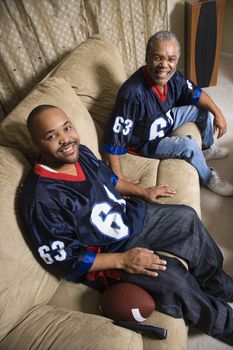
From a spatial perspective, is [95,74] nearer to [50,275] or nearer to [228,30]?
[50,275]

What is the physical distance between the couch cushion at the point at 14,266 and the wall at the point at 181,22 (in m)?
2.13

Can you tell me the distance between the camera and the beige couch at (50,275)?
0.87m

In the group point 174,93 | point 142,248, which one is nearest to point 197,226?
point 142,248

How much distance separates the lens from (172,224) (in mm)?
1217

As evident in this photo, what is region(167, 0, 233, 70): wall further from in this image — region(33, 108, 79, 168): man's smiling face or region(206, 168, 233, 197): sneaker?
region(33, 108, 79, 168): man's smiling face

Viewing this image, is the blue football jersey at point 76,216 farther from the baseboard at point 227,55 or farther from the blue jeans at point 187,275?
the baseboard at point 227,55

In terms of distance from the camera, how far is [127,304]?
94 cm

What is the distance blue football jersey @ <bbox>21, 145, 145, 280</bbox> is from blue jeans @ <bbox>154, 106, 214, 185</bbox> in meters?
0.44

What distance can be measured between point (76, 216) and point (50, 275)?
265 millimetres

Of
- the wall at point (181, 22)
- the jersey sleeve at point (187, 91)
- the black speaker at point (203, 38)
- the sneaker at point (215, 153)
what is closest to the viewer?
the jersey sleeve at point (187, 91)

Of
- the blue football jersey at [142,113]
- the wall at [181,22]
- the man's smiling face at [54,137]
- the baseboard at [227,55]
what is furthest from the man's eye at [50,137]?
the baseboard at [227,55]

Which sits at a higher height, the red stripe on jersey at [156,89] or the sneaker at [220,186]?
the red stripe on jersey at [156,89]

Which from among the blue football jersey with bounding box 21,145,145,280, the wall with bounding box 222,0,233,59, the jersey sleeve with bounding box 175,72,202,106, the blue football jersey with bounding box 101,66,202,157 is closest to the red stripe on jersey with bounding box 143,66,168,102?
the blue football jersey with bounding box 101,66,202,157

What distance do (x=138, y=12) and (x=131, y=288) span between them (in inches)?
80.5
